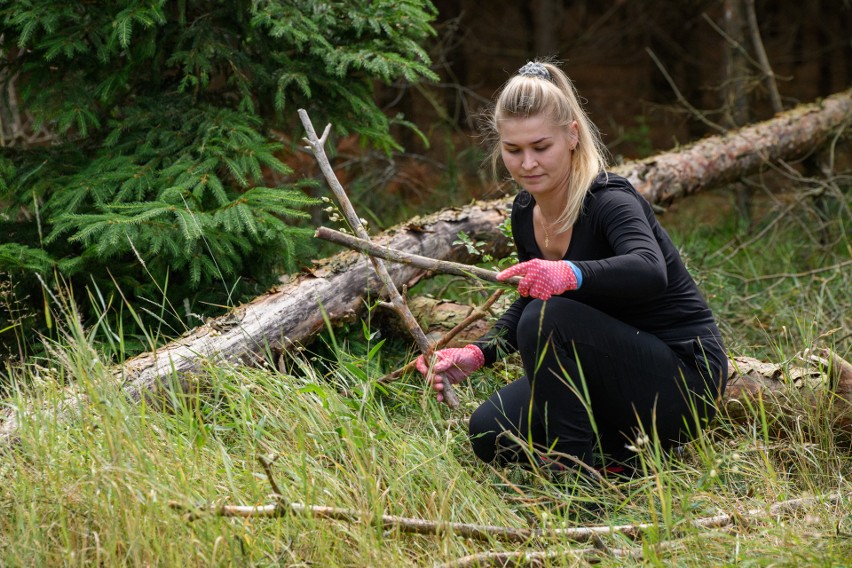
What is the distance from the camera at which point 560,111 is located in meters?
2.64

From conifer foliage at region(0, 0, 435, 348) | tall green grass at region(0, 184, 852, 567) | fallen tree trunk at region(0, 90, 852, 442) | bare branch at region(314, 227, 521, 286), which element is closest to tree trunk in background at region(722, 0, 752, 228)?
fallen tree trunk at region(0, 90, 852, 442)

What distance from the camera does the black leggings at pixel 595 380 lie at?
2.50 metres

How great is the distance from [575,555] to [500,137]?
4.25 feet

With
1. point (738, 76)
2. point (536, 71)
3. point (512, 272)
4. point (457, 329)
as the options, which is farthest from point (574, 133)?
point (738, 76)

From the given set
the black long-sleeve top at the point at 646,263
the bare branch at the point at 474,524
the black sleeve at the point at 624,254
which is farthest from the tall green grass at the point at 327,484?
the black sleeve at the point at 624,254

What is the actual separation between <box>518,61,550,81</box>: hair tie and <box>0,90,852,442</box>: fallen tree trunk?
103 centimetres

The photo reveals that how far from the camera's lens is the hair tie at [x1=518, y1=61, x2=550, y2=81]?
8.84ft

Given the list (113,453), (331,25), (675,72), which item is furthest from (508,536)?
(675,72)

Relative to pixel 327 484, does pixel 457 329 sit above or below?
above

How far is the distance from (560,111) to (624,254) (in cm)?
52

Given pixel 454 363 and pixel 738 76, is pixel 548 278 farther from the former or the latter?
pixel 738 76

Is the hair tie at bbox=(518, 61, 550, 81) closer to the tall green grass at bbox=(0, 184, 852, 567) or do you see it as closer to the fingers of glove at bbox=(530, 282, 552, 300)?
the fingers of glove at bbox=(530, 282, 552, 300)

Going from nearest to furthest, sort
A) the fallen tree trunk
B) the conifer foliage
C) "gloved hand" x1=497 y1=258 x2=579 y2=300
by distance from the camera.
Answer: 1. "gloved hand" x1=497 y1=258 x2=579 y2=300
2. the fallen tree trunk
3. the conifer foliage

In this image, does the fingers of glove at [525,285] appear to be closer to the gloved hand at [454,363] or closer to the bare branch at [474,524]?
the gloved hand at [454,363]
